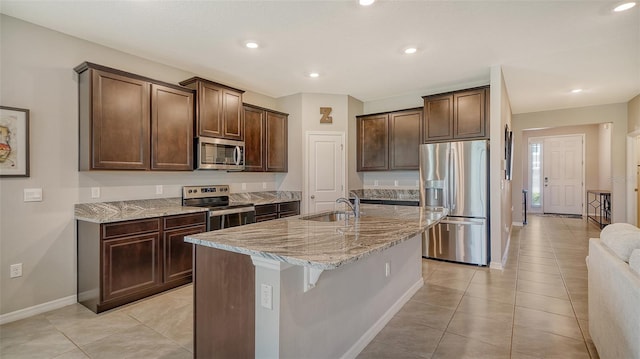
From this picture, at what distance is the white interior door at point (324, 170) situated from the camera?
5.08 meters

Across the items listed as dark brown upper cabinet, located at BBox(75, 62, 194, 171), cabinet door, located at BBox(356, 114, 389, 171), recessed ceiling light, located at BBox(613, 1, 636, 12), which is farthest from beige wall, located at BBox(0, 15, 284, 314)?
recessed ceiling light, located at BBox(613, 1, 636, 12)

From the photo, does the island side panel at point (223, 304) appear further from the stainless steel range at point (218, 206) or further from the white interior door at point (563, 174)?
the white interior door at point (563, 174)

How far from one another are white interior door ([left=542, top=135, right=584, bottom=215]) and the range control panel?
362 inches

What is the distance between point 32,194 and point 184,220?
1.30 metres

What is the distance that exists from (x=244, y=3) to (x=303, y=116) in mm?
2683

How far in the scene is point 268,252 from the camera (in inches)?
55.5

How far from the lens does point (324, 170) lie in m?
5.15

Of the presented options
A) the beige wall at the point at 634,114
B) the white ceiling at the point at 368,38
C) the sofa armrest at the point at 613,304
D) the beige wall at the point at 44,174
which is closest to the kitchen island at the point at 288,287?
the sofa armrest at the point at 613,304

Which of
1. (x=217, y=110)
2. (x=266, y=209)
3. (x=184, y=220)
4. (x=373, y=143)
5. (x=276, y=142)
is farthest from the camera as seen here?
(x=373, y=143)

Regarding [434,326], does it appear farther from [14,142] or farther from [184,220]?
[14,142]

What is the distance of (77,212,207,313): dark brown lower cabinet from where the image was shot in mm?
2748

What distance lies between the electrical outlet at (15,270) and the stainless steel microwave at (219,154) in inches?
72.2

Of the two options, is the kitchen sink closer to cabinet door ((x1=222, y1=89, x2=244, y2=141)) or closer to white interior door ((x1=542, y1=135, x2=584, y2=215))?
cabinet door ((x1=222, y1=89, x2=244, y2=141))

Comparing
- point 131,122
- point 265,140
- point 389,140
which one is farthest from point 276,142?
point 131,122
